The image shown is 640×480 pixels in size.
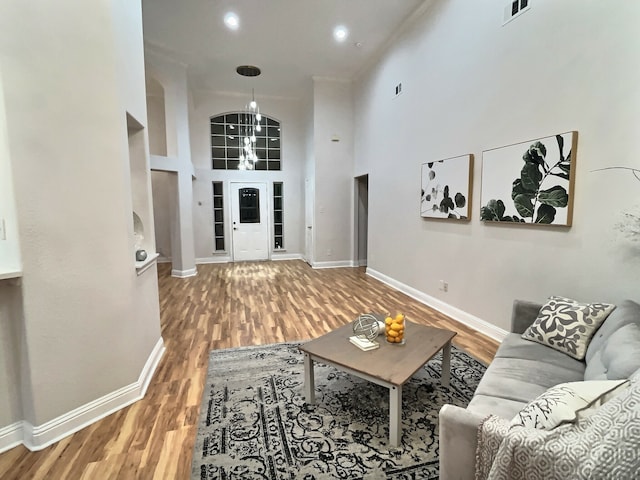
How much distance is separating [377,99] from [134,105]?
4503mm

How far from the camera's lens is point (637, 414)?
2.74ft

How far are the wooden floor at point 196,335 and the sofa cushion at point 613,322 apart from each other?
1.02 meters

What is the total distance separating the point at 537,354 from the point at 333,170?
569 cm

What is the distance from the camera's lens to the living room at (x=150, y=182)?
1759mm

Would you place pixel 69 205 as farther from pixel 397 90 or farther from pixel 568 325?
pixel 397 90

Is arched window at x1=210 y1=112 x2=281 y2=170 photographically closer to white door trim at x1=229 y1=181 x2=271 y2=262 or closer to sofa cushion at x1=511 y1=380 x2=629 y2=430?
white door trim at x1=229 y1=181 x2=271 y2=262

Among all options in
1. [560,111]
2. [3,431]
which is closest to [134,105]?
[3,431]

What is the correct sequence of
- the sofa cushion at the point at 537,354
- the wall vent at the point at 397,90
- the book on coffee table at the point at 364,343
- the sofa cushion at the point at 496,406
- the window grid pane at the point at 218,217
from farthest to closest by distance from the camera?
1. the window grid pane at the point at 218,217
2. the wall vent at the point at 397,90
3. the book on coffee table at the point at 364,343
4. the sofa cushion at the point at 537,354
5. the sofa cushion at the point at 496,406

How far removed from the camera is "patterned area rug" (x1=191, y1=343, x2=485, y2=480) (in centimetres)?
164

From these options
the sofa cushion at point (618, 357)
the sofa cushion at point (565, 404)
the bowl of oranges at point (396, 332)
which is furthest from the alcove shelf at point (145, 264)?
the sofa cushion at point (618, 357)

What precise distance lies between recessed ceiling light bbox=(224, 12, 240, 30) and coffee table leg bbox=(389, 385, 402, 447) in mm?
5216

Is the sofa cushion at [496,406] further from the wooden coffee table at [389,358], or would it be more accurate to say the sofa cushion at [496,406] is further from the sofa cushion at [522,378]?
the wooden coffee table at [389,358]

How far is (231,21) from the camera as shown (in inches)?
185

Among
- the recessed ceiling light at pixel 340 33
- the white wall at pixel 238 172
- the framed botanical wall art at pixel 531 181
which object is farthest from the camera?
the white wall at pixel 238 172
